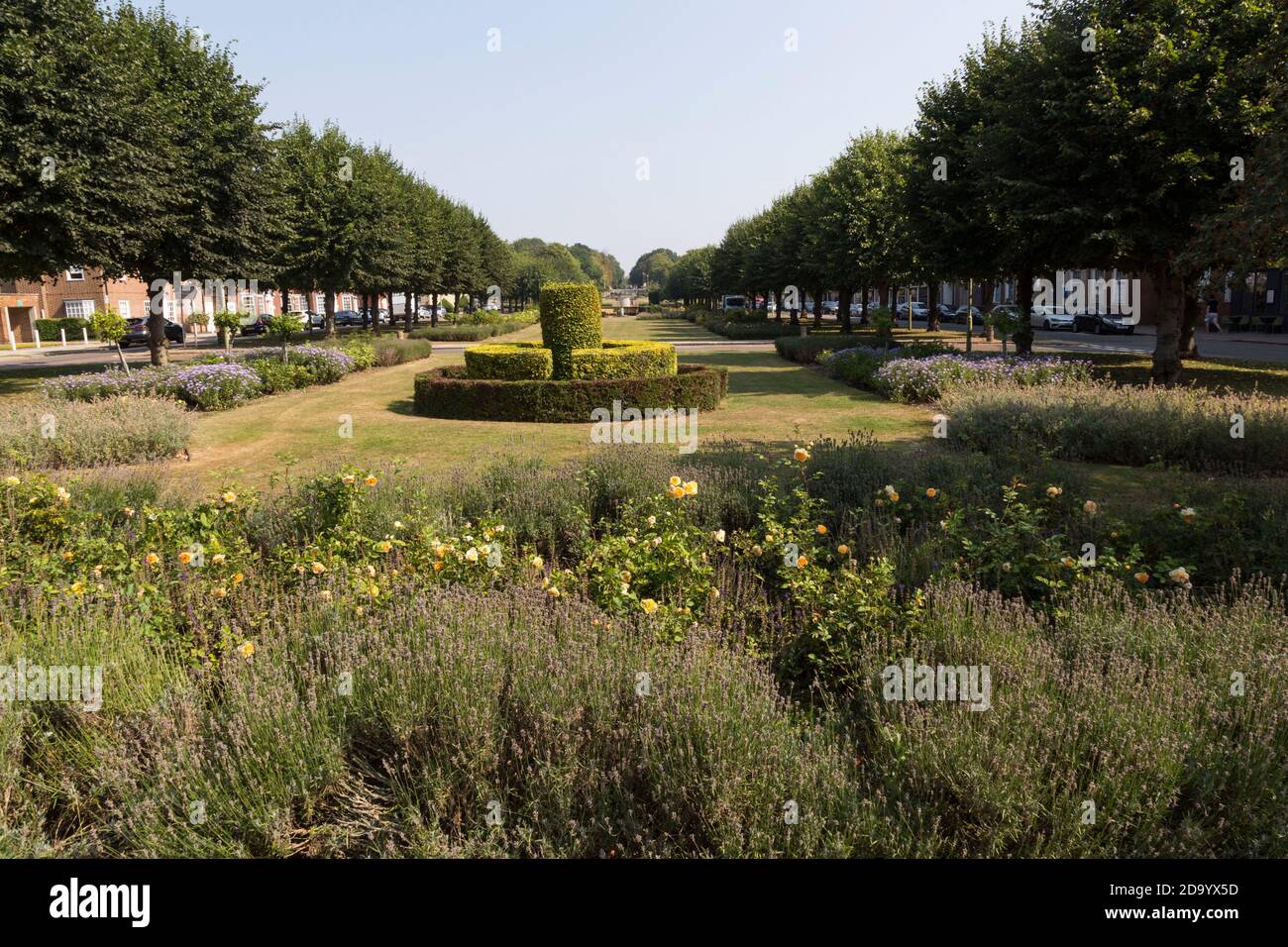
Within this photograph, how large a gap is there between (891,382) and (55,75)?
57.6 feet

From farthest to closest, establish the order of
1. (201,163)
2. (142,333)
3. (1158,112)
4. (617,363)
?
(142,333) < (201,163) < (617,363) < (1158,112)

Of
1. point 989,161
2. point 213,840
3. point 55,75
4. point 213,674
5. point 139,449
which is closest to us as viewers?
point 213,840

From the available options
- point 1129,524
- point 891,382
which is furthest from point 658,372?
point 1129,524

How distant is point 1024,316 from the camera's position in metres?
20.8

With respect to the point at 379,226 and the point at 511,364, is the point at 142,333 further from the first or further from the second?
the point at 511,364

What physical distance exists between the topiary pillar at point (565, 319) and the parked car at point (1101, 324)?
35108 millimetres

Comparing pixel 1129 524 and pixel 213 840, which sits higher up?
pixel 1129 524

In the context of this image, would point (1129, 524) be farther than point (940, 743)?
Yes

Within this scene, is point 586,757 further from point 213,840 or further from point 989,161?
point 989,161

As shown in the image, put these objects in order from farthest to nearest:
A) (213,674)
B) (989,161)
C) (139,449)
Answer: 1. (989,161)
2. (139,449)
3. (213,674)

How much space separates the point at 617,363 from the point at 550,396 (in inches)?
74.3

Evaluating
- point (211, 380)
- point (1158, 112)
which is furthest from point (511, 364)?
point (1158, 112)

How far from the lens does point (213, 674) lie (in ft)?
11.9

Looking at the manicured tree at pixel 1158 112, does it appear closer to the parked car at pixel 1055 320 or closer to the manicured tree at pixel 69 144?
the manicured tree at pixel 69 144
